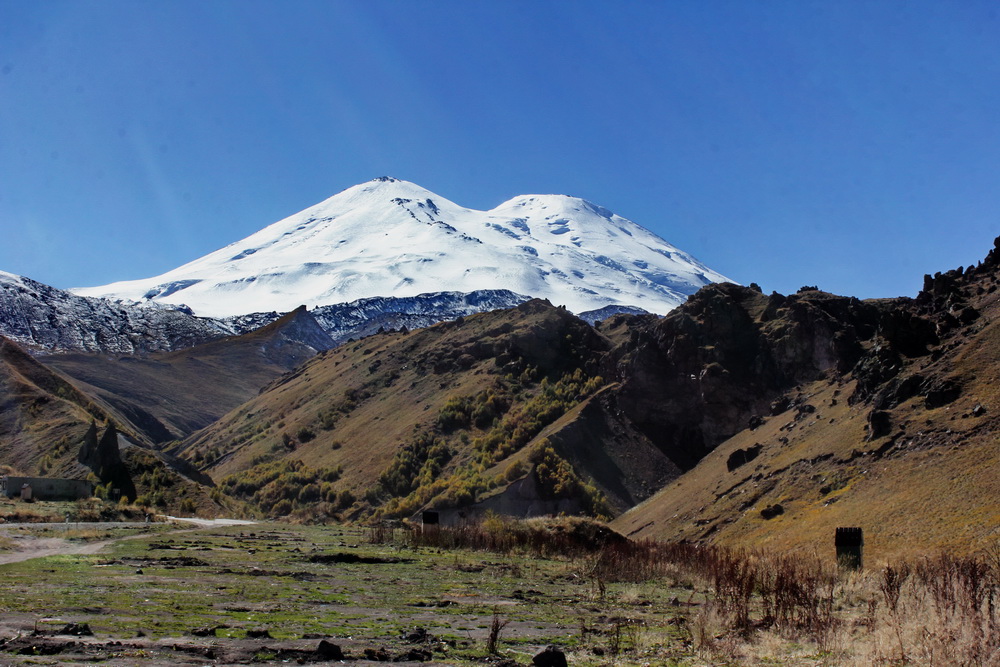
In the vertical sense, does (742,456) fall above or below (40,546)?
above

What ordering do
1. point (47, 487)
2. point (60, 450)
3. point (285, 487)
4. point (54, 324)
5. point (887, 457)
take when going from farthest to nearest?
point (54, 324), point (285, 487), point (60, 450), point (47, 487), point (887, 457)

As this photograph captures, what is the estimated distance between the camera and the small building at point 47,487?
4272cm

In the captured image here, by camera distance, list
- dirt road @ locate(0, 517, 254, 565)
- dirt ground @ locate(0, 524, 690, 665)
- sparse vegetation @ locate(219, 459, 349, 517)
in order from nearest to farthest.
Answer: dirt ground @ locate(0, 524, 690, 665)
dirt road @ locate(0, 517, 254, 565)
sparse vegetation @ locate(219, 459, 349, 517)

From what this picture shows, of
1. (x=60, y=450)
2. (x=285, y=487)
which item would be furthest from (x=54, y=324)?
(x=60, y=450)

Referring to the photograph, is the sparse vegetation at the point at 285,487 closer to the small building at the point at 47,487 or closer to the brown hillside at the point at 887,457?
the small building at the point at 47,487

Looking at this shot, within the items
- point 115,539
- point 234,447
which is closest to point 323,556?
point 115,539

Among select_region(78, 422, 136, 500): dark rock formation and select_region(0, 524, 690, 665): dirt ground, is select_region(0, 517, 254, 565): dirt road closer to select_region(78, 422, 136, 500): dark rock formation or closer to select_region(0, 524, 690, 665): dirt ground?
select_region(0, 524, 690, 665): dirt ground

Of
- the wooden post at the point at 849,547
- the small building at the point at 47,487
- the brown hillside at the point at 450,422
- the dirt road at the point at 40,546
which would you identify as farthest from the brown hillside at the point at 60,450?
the wooden post at the point at 849,547

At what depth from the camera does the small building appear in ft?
140

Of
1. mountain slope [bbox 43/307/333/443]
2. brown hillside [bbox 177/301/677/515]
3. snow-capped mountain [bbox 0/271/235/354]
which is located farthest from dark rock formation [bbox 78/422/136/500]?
snow-capped mountain [bbox 0/271/235/354]

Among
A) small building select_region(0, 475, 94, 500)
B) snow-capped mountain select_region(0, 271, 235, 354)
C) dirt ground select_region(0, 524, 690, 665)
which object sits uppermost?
snow-capped mountain select_region(0, 271, 235, 354)

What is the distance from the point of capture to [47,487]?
45531 mm

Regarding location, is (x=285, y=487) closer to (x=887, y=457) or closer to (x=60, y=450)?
(x=60, y=450)

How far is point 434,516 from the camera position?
121 ft
